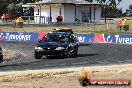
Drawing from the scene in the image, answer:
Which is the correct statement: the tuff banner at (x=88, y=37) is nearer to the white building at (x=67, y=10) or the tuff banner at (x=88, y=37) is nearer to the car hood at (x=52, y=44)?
the car hood at (x=52, y=44)

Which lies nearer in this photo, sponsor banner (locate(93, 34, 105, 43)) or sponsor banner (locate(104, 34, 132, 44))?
sponsor banner (locate(104, 34, 132, 44))

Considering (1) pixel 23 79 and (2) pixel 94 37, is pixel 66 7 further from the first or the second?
(1) pixel 23 79

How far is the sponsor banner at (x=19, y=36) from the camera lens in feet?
158

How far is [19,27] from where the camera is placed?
62562 mm

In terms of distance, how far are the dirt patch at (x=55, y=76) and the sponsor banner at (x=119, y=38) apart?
21271 millimetres

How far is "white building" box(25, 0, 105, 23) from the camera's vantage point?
259 feet

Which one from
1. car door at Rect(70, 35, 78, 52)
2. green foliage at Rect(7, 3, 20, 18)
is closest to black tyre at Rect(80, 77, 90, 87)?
car door at Rect(70, 35, 78, 52)

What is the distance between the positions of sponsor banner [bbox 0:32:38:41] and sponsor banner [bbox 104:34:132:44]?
7.75m

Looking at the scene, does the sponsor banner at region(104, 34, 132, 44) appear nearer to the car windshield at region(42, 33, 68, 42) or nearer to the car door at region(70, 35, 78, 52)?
the car door at region(70, 35, 78, 52)

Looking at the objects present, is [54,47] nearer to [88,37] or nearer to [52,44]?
[52,44]

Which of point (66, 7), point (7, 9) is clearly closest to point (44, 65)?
point (66, 7)

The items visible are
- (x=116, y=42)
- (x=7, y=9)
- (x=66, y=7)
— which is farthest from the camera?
(x=7, y=9)

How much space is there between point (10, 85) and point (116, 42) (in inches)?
1133

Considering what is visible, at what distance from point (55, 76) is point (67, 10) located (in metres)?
61.2
